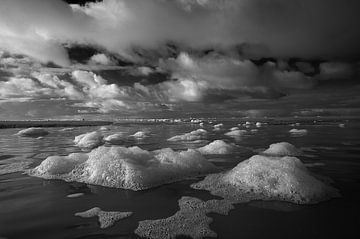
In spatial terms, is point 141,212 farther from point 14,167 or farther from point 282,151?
point 282,151

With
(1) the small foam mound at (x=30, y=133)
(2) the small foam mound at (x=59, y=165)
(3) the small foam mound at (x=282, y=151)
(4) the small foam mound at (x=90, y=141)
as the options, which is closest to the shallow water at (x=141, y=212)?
(2) the small foam mound at (x=59, y=165)

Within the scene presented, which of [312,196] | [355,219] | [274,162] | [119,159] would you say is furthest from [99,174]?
[355,219]

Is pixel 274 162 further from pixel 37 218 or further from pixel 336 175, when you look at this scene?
pixel 37 218

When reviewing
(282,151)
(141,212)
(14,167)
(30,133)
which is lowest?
(282,151)

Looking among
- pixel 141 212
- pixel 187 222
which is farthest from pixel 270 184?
pixel 141 212

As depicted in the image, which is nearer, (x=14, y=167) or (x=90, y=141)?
(x=14, y=167)
